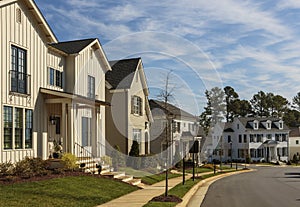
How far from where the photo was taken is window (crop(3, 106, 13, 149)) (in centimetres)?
1772

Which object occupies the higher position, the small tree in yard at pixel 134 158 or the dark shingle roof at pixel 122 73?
the dark shingle roof at pixel 122 73

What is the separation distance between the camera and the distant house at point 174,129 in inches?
1453

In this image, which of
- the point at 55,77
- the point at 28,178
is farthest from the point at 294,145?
the point at 28,178

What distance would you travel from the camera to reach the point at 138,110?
115 feet

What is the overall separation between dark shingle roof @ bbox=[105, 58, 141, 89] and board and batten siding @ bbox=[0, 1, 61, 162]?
459 inches

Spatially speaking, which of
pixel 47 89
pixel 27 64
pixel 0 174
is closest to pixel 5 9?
pixel 27 64

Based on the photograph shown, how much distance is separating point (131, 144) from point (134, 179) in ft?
29.0

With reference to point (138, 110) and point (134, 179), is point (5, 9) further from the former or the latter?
point (138, 110)

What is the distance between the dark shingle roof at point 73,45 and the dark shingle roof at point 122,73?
6.30m

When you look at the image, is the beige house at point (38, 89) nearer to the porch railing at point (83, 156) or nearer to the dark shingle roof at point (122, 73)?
the porch railing at point (83, 156)

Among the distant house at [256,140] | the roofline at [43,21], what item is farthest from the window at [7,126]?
the distant house at [256,140]

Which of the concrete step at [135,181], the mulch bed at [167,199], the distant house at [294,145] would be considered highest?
the mulch bed at [167,199]

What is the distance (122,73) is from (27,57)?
15177mm

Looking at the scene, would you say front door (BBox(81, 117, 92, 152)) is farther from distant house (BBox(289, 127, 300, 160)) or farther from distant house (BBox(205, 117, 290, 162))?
distant house (BBox(289, 127, 300, 160))
